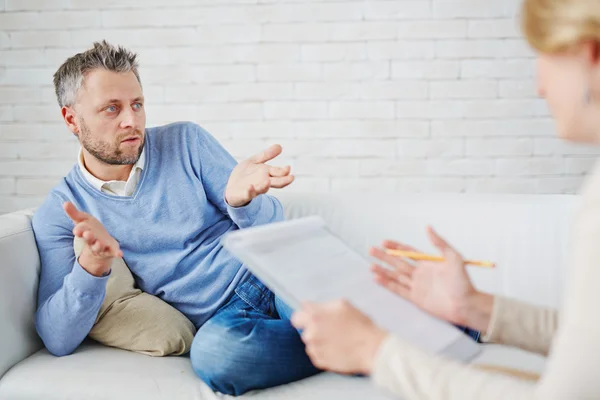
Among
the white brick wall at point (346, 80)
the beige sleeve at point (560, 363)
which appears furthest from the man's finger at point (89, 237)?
the white brick wall at point (346, 80)

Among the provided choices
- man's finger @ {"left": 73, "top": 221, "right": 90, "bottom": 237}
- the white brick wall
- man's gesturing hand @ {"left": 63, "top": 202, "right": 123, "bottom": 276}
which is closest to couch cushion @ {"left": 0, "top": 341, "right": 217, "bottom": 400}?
man's gesturing hand @ {"left": 63, "top": 202, "right": 123, "bottom": 276}

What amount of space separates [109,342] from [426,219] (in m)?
0.96

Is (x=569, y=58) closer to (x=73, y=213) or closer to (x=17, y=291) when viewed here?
(x=73, y=213)

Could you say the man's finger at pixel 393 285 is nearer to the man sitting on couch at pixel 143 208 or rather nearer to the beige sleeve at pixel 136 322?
the man sitting on couch at pixel 143 208

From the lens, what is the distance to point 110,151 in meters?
1.98

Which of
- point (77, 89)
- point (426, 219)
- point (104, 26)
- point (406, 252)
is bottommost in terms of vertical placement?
point (426, 219)

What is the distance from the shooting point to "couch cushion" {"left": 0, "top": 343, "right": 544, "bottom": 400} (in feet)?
5.31

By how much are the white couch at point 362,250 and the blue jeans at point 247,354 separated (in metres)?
0.03

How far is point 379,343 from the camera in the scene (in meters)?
0.99

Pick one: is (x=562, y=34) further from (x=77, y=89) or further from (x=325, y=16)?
(x=325, y=16)

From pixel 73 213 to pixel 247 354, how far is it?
1.65 ft

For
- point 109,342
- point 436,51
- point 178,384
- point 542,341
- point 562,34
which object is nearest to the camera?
point 562,34

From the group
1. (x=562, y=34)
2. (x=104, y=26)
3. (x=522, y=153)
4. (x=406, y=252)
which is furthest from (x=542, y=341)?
(x=104, y=26)

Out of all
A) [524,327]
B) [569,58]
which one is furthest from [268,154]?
[569,58]
